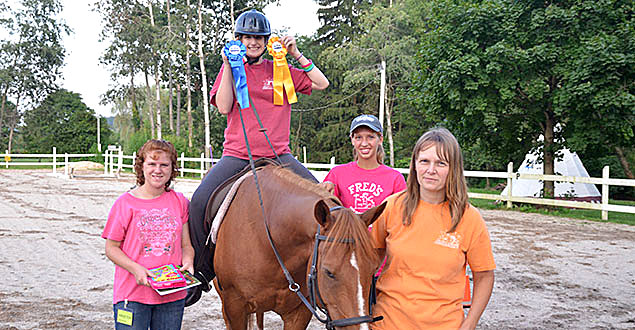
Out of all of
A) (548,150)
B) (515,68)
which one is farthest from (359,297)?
(548,150)

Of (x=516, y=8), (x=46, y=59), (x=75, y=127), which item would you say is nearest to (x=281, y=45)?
(x=516, y=8)

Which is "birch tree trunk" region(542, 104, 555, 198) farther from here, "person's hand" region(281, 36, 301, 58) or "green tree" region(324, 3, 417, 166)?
"green tree" region(324, 3, 417, 166)

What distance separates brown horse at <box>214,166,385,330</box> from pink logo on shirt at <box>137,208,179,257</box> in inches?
17.3

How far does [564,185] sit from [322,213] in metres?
15.8

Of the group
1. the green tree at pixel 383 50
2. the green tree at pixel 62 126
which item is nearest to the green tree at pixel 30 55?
the green tree at pixel 62 126

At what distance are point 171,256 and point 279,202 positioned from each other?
0.67m

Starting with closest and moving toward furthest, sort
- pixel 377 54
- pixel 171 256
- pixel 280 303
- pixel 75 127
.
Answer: pixel 171 256, pixel 280 303, pixel 377 54, pixel 75 127

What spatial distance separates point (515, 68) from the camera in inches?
499

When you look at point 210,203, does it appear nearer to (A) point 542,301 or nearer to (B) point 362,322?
(B) point 362,322

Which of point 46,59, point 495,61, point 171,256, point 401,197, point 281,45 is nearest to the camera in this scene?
point 401,197

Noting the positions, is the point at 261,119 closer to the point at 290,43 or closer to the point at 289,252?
the point at 290,43

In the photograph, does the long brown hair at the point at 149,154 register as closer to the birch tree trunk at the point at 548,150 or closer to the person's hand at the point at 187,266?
the person's hand at the point at 187,266

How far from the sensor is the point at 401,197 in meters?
2.32

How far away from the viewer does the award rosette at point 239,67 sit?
3.16 m
